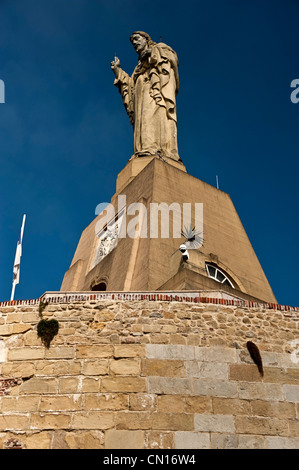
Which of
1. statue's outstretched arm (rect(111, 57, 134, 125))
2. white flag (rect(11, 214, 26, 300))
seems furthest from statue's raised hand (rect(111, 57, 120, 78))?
white flag (rect(11, 214, 26, 300))

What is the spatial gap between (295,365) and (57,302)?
4305 mm

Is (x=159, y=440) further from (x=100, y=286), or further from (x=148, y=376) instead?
(x=100, y=286)

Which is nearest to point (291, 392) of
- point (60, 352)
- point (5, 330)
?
point (60, 352)

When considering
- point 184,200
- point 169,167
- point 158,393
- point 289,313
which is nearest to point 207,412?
point 158,393

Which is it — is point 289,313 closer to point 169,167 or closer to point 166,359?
point 166,359

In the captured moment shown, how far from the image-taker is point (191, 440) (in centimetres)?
902

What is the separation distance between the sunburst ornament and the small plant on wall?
7.28 metres

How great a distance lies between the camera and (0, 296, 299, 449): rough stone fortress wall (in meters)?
9.09

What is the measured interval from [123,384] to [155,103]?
1518 cm

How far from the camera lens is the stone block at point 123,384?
9.46 meters

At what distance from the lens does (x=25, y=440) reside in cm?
898

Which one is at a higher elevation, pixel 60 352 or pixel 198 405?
pixel 60 352

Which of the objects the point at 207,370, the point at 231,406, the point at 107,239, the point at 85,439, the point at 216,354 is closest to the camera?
the point at 85,439

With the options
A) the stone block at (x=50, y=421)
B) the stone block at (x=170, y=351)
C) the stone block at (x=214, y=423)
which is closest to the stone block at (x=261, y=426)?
the stone block at (x=214, y=423)
